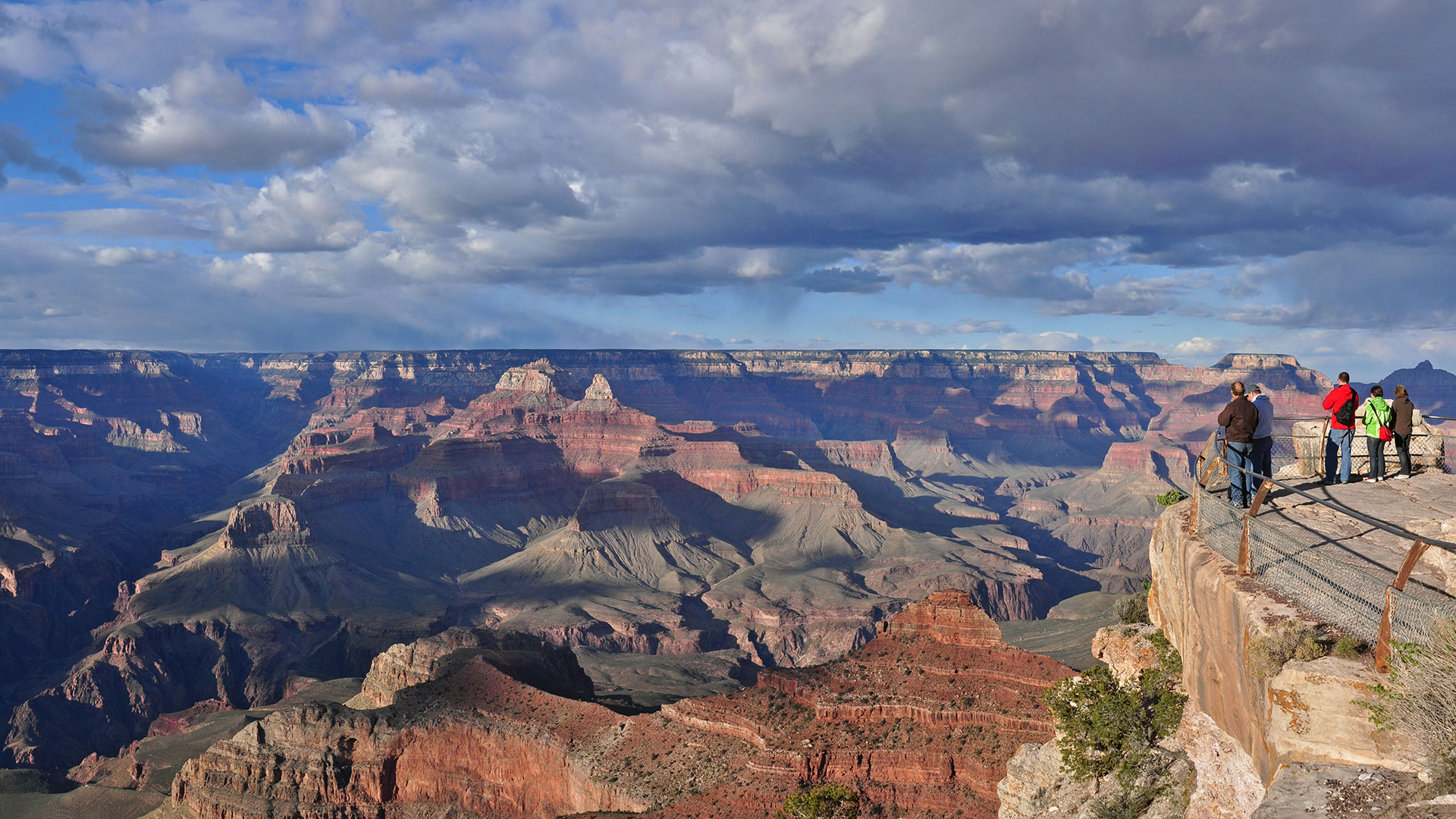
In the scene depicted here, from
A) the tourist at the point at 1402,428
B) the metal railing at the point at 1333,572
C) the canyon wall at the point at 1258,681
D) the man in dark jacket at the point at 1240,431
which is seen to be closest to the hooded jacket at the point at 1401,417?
the tourist at the point at 1402,428

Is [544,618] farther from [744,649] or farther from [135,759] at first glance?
[135,759]

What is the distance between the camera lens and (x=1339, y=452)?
28.2 metres

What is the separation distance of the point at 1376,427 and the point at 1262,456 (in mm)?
3766

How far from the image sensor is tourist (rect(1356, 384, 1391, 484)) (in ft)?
85.6

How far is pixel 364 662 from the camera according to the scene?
138 meters

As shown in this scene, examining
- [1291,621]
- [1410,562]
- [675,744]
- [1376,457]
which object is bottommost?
[675,744]

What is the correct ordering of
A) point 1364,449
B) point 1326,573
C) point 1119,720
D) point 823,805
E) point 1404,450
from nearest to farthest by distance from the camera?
point 1326,573 < point 1119,720 < point 1404,450 < point 1364,449 < point 823,805

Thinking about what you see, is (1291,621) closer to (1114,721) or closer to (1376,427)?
(1114,721)

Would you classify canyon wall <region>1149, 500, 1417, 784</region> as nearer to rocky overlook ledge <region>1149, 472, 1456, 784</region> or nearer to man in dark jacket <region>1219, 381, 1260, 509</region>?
rocky overlook ledge <region>1149, 472, 1456, 784</region>

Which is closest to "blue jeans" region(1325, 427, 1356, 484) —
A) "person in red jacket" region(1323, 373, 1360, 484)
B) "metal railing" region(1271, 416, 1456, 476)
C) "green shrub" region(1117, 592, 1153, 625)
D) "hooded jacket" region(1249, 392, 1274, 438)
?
"person in red jacket" region(1323, 373, 1360, 484)

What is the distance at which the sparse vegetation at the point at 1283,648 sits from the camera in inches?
562

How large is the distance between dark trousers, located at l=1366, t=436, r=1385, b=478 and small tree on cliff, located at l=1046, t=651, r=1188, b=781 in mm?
8834

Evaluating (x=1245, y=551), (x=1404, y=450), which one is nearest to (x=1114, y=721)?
(x=1245, y=551)

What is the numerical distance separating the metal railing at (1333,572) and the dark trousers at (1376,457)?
7.21 metres
